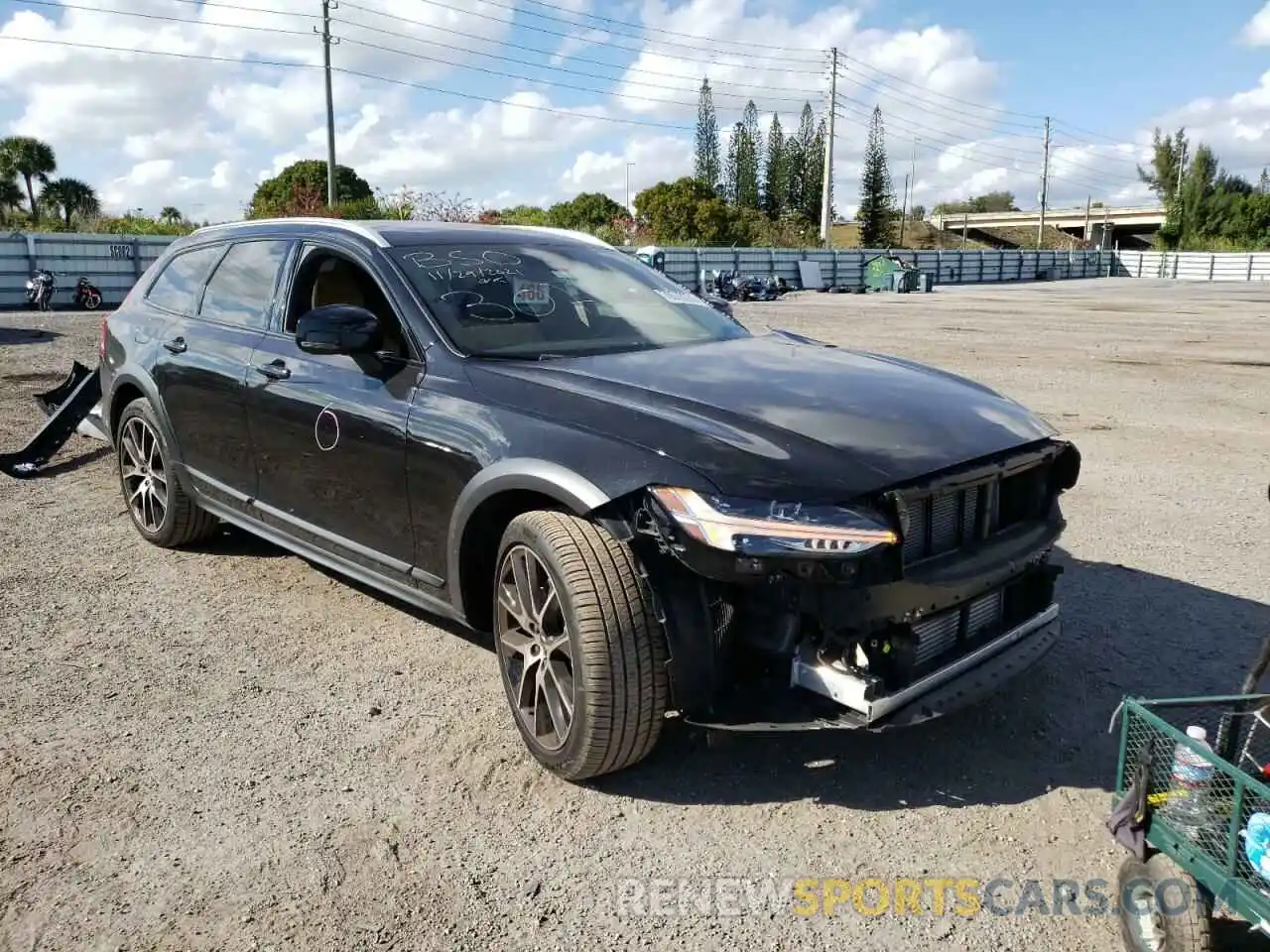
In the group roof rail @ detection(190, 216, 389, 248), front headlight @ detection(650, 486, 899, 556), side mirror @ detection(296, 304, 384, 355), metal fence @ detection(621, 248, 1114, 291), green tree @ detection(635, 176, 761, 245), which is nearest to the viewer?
front headlight @ detection(650, 486, 899, 556)

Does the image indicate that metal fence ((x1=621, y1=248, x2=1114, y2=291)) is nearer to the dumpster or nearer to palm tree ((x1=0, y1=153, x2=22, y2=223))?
the dumpster

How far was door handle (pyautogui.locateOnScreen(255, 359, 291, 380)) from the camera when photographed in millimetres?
4270

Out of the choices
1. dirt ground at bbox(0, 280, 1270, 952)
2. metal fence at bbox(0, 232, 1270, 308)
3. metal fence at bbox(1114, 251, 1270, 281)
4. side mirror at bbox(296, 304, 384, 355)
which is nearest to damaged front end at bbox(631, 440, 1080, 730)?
dirt ground at bbox(0, 280, 1270, 952)

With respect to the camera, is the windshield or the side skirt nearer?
the side skirt

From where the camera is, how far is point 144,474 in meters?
5.63

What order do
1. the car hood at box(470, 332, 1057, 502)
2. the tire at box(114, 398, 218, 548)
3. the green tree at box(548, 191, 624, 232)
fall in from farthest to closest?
the green tree at box(548, 191, 624, 232) < the tire at box(114, 398, 218, 548) < the car hood at box(470, 332, 1057, 502)

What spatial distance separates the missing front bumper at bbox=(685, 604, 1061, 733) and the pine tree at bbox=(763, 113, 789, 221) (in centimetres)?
9007

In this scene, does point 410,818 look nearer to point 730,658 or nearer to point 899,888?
point 730,658

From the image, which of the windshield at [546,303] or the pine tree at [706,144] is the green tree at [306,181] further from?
the windshield at [546,303]

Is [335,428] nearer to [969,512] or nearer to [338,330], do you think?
[338,330]

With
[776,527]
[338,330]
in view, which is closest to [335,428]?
[338,330]

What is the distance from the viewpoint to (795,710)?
115 inches

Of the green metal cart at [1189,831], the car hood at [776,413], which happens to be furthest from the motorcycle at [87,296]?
the green metal cart at [1189,831]

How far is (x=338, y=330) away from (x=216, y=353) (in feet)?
4.51
